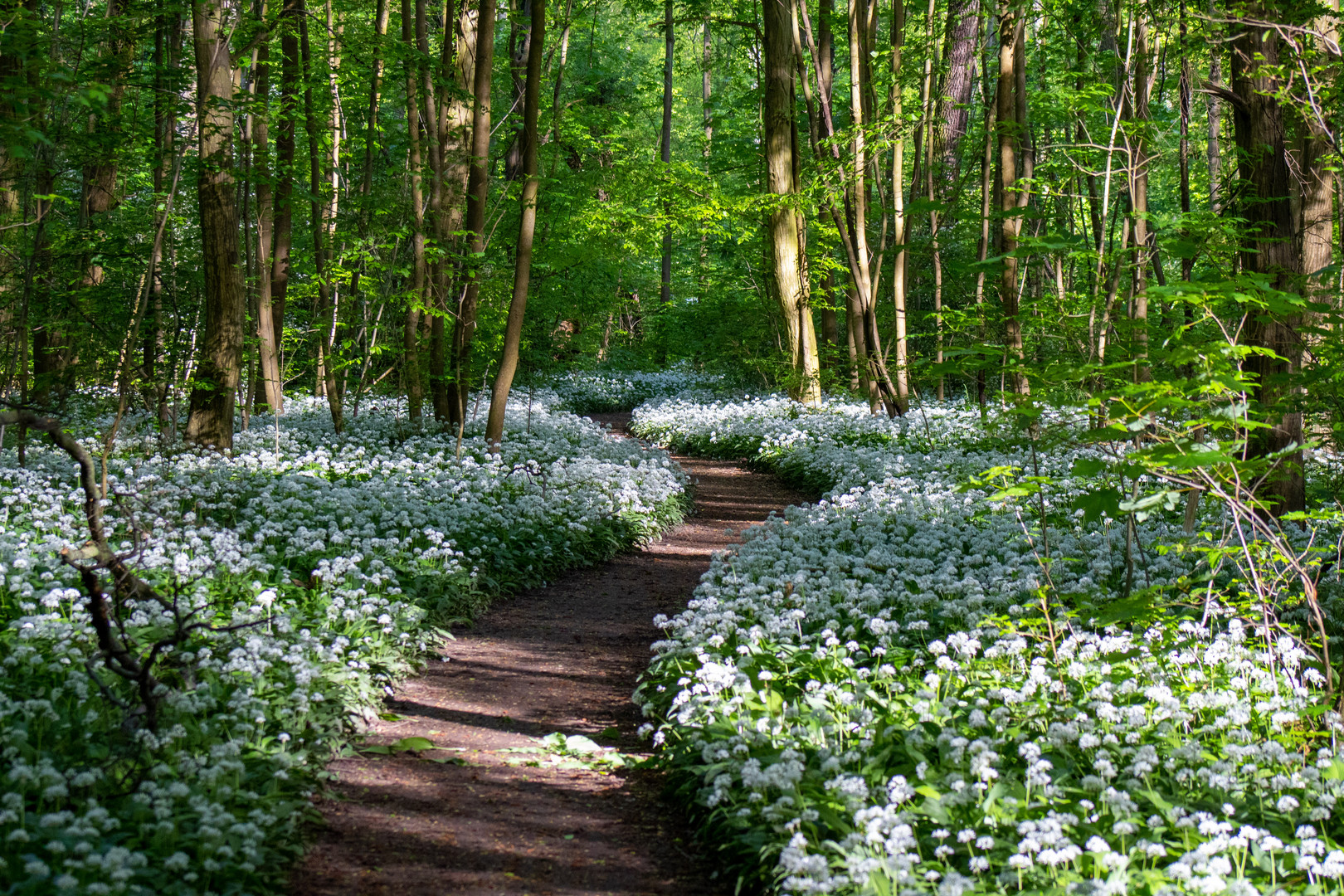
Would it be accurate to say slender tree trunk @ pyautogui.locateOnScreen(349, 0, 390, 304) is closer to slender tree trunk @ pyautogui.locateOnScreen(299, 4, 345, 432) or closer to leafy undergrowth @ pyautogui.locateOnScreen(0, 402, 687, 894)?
slender tree trunk @ pyautogui.locateOnScreen(299, 4, 345, 432)

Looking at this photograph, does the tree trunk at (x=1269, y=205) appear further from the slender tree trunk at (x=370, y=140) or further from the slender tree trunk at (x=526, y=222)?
the slender tree trunk at (x=370, y=140)

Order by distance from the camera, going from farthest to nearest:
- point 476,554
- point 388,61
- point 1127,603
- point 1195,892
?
point 388,61 → point 476,554 → point 1127,603 → point 1195,892

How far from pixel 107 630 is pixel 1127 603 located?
4.26m

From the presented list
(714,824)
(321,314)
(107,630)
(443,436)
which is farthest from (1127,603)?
(321,314)

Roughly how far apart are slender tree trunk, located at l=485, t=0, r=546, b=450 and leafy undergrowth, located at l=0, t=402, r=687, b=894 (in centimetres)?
83

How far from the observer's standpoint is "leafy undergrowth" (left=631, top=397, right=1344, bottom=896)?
324cm

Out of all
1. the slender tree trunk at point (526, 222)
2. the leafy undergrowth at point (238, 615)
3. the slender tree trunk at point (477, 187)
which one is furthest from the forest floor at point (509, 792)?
the slender tree trunk at point (477, 187)

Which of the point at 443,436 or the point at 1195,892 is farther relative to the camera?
the point at 443,436

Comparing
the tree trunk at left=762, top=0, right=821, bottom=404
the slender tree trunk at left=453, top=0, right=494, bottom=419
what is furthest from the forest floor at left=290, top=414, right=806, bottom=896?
the tree trunk at left=762, top=0, right=821, bottom=404

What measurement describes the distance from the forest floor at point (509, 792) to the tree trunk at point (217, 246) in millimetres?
5428

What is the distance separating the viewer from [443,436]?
537 inches

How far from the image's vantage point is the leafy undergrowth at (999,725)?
3.24 meters

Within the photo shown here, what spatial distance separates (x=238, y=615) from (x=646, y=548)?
575cm

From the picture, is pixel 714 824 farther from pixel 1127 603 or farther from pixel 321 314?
pixel 321 314
